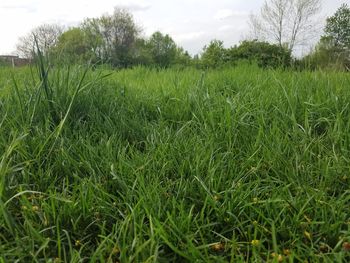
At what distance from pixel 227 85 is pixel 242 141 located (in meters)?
1.22

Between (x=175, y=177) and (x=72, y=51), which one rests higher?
(x=72, y=51)

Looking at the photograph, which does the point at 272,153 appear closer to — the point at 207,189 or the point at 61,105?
the point at 207,189

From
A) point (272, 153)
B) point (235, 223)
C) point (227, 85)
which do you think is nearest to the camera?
point (235, 223)

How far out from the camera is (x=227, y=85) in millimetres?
2959

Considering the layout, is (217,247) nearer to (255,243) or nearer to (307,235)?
(255,243)

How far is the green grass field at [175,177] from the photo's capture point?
3.69 feet

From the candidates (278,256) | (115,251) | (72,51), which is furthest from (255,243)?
(72,51)

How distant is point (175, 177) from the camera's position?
5.02 feet

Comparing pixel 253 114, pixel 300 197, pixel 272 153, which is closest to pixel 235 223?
pixel 300 197

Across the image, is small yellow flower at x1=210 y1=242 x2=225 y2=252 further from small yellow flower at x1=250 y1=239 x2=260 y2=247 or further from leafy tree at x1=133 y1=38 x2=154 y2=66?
leafy tree at x1=133 y1=38 x2=154 y2=66

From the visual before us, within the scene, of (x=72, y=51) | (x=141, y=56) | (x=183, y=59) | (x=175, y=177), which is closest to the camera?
(x=175, y=177)

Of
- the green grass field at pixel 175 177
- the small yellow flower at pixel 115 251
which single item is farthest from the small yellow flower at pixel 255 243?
the small yellow flower at pixel 115 251

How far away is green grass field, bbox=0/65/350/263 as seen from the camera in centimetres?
112

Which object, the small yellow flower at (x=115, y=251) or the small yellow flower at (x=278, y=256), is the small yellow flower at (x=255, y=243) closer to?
the small yellow flower at (x=278, y=256)
